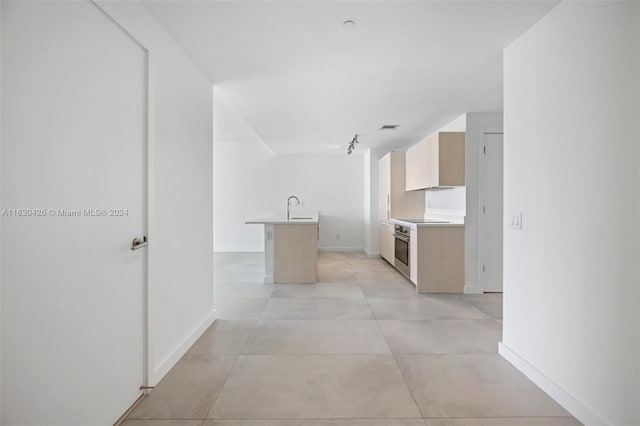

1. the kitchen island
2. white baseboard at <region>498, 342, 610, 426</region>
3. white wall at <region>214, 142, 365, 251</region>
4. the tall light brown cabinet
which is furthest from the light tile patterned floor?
white wall at <region>214, 142, 365, 251</region>

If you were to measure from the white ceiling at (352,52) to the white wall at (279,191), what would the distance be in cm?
334

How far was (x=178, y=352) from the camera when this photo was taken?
226 cm

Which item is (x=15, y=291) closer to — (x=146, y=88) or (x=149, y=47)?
(x=146, y=88)

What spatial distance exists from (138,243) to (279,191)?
226 inches

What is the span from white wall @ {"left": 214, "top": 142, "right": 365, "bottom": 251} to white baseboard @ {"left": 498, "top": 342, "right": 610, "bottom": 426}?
5337 millimetres

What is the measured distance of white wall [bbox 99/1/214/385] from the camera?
1920 mm

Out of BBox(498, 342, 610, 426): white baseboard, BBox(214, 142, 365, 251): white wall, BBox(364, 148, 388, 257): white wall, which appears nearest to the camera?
BBox(498, 342, 610, 426): white baseboard

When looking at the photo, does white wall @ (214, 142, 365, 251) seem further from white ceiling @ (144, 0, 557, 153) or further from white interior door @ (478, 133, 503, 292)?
white interior door @ (478, 133, 503, 292)

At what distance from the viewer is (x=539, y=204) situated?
1.95 metres

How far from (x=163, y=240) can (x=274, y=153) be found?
558 cm

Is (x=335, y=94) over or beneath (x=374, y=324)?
over

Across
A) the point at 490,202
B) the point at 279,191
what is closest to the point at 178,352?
the point at 490,202

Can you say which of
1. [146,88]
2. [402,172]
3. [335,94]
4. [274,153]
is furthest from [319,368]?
[274,153]

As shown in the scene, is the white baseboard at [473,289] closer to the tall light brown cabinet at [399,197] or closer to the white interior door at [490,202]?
the white interior door at [490,202]
